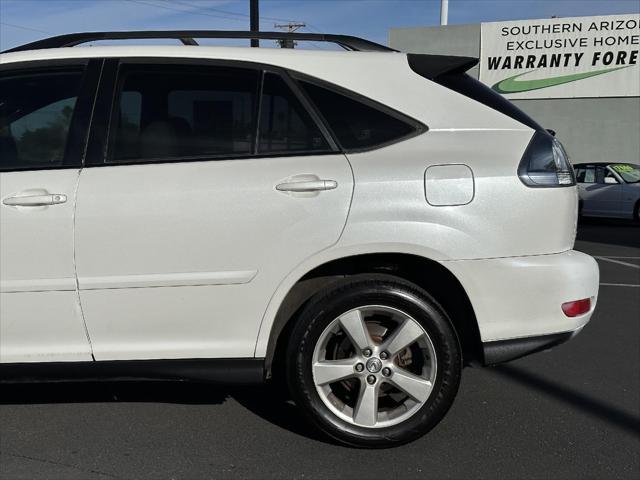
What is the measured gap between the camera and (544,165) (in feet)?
9.68

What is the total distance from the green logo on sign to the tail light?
1950 cm

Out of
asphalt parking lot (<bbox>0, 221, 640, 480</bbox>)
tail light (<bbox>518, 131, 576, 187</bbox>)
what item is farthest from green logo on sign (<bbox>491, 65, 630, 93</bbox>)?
tail light (<bbox>518, 131, 576, 187</bbox>)

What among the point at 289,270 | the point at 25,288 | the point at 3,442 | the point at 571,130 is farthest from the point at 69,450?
the point at 571,130

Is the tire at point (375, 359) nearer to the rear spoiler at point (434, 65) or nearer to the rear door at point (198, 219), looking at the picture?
the rear door at point (198, 219)

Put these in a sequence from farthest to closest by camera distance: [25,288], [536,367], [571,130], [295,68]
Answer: [571,130] → [536,367] → [295,68] → [25,288]

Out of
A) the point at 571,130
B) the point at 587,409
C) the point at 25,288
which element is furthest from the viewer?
the point at 571,130

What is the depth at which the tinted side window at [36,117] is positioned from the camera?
2.96 metres

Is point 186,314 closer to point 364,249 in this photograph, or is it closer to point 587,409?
point 364,249

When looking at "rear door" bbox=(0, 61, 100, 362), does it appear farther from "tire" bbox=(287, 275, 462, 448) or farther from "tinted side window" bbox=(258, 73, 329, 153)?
"tire" bbox=(287, 275, 462, 448)

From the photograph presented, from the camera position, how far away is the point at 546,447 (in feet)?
10.2

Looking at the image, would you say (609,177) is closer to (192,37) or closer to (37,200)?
(192,37)

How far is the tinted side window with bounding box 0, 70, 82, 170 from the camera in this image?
296cm

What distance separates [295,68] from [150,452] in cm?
197

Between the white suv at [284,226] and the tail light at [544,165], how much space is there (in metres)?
0.01
